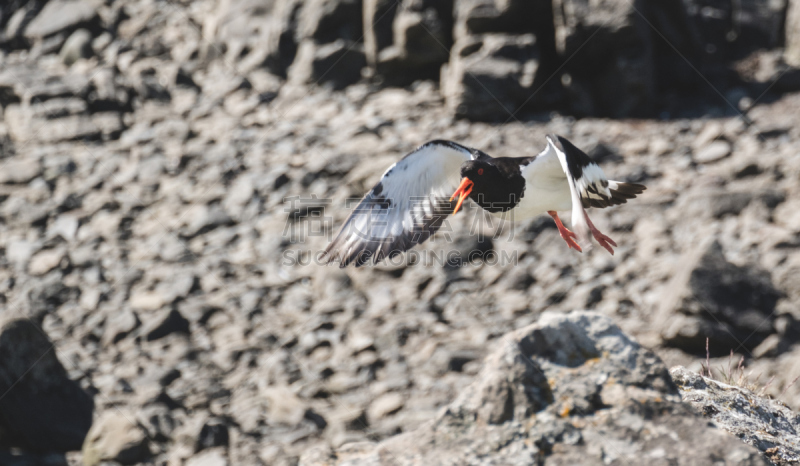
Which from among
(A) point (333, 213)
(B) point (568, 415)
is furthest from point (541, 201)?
(A) point (333, 213)

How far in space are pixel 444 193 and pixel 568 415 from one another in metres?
3.01

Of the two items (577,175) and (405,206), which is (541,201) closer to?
(577,175)

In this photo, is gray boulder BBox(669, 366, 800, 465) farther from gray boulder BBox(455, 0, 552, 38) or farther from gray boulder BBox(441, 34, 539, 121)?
gray boulder BBox(455, 0, 552, 38)

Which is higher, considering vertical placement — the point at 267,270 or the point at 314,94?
the point at 314,94

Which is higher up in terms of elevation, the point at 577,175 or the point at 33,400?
the point at 577,175

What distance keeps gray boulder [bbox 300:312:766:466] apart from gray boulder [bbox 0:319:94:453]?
541cm

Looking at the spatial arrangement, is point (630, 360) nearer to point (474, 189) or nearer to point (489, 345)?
point (474, 189)

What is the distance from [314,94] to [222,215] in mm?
3468

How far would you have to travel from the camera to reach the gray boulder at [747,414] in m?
4.08

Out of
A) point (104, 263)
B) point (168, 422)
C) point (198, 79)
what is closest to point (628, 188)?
point (168, 422)

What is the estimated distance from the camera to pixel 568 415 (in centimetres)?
376

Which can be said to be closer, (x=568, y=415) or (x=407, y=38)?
(x=568, y=415)

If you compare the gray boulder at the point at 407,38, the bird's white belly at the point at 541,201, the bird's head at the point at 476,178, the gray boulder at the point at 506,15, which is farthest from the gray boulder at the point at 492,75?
the bird's head at the point at 476,178

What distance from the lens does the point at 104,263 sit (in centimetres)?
1127
